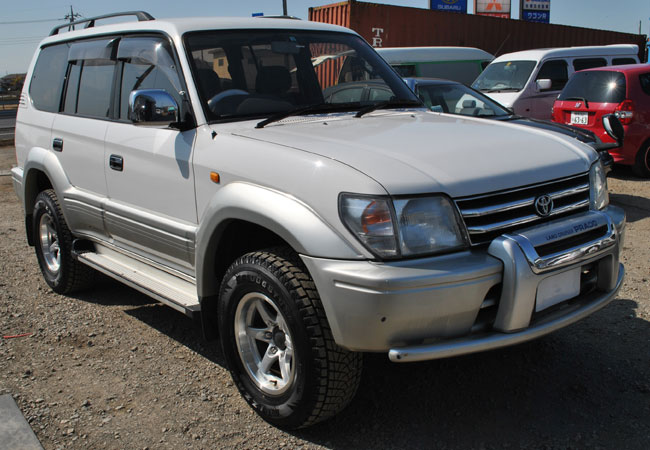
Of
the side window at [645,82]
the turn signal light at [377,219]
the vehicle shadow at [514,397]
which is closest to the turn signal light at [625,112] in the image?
the side window at [645,82]

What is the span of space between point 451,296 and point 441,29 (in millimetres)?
18333

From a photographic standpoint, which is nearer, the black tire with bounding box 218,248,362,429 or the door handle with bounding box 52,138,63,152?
the black tire with bounding box 218,248,362,429

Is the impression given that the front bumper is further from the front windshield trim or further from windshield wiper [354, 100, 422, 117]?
the front windshield trim

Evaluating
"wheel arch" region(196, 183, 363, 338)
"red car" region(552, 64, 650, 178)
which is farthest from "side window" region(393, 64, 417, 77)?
"wheel arch" region(196, 183, 363, 338)

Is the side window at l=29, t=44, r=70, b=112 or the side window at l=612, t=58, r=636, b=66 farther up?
the side window at l=29, t=44, r=70, b=112

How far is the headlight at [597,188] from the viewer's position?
303cm

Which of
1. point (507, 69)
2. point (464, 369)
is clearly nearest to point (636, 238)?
point (464, 369)

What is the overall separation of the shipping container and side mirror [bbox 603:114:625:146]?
9.57 m

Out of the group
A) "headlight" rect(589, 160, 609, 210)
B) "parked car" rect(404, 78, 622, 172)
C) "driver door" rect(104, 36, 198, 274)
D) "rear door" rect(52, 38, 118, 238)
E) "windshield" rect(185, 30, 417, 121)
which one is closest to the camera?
"headlight" rect(589, 160, 609, 210)

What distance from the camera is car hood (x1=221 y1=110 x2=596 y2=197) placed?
8.27ft

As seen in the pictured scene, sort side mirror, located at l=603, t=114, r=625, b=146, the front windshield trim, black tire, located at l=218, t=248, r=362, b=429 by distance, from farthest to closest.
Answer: the front windshield trim < side mirror, located at l=603, t=114, r=625, b=146 < black tire, located at l=218, t=248, r=362, b=429

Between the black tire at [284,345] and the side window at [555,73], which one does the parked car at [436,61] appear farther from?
the black tire at [284,345]

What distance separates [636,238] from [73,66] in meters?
5.04

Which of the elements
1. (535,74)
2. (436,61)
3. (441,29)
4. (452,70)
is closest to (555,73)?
(535,74)
